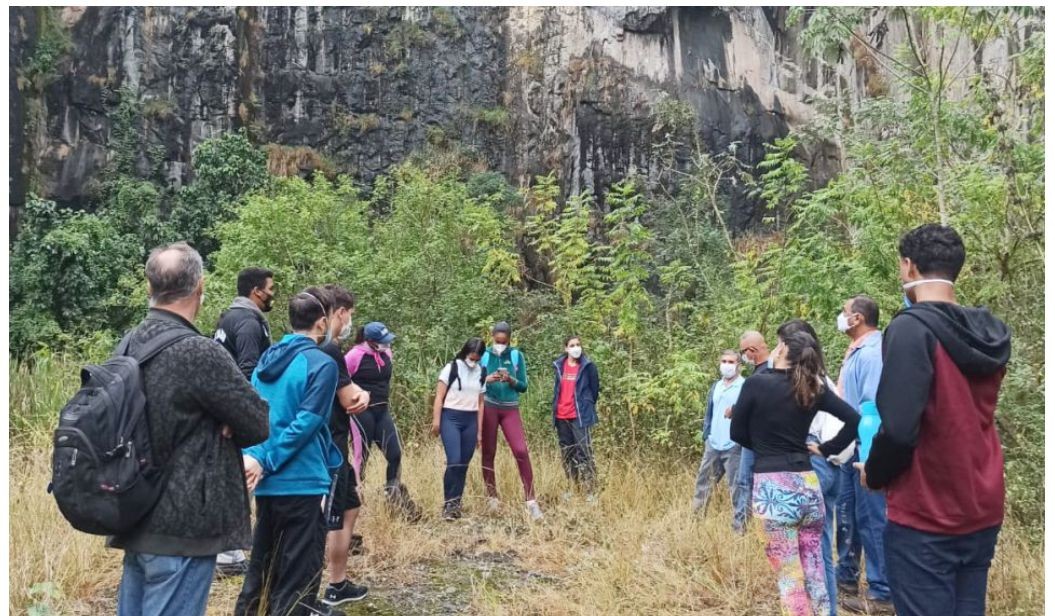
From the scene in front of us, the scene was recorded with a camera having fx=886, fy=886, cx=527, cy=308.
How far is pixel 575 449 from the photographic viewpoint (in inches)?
337

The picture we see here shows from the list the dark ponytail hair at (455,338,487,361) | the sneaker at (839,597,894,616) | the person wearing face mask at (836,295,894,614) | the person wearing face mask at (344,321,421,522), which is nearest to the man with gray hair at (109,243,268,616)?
the person wearing face mask at (836,295,894,614)

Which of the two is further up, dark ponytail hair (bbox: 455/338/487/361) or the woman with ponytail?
dark ponytail hair (bbox: 455/338/487/361)

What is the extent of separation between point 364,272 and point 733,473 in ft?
31.9

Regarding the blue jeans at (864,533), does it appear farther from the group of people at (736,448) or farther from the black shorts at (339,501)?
the black shorts at (339,501)

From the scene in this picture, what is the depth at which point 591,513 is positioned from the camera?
270 inches

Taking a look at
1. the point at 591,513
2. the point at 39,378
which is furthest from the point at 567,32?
the point at 591,513

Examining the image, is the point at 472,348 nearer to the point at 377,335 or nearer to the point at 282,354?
the point at 377,335

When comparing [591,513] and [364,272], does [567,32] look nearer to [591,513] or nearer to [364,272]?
[364,272]

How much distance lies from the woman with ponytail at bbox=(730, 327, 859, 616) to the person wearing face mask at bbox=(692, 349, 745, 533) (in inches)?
94.9

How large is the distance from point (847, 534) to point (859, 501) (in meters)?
0.42

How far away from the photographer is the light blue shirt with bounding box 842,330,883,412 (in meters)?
4.41

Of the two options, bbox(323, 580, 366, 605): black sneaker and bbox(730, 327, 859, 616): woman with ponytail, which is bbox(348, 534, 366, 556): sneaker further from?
bbox(730, 327, 859, 616): woman with ponytail

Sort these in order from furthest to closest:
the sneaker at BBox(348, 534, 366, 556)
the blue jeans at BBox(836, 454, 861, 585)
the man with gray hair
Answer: the sneaker at BBox(348, 534, 366, 556), the blue jeans at BBox(836, 454, 861, 585), the man with gray hair

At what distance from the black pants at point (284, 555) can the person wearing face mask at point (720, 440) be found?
3425 millimetres
